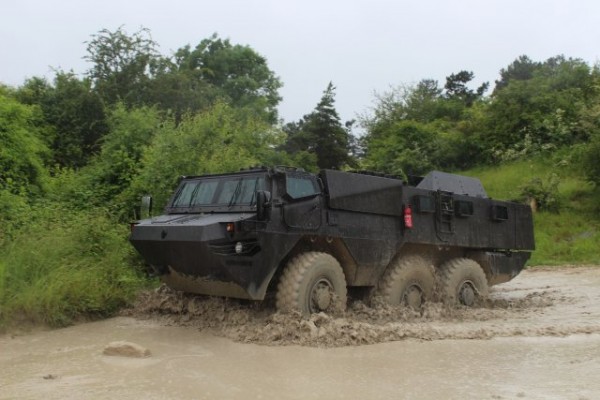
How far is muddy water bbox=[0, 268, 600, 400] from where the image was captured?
16.1ft

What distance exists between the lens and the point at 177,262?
281 inches

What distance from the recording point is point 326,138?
3206 cm

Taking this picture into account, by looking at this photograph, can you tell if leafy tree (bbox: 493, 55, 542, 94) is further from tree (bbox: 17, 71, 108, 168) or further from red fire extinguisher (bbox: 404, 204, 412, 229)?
red fire extinguisher (bbox: 404, 204, 412, 229)

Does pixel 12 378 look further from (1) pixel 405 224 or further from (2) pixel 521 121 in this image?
(2) pixel 521 121

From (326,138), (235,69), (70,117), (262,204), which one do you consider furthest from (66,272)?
(235,69)

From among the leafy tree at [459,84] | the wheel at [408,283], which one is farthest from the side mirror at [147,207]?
the leafy tree at [459,84]

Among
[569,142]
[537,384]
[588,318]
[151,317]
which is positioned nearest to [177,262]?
[151,317]

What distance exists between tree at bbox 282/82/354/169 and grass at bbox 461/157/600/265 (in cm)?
844

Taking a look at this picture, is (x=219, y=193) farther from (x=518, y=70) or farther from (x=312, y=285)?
(x=518, y=70)

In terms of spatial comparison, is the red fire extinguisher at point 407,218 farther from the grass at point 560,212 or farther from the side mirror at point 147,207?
the grass at point 560,212

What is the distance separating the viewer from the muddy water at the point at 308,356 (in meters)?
4.89

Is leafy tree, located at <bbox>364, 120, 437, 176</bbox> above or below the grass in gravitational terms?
above

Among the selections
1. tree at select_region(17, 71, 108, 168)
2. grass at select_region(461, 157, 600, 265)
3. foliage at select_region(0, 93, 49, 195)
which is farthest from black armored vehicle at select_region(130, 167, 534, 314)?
tree at select_region(17, 71, 108, 168)

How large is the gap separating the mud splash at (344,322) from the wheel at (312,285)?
15 centimetres
